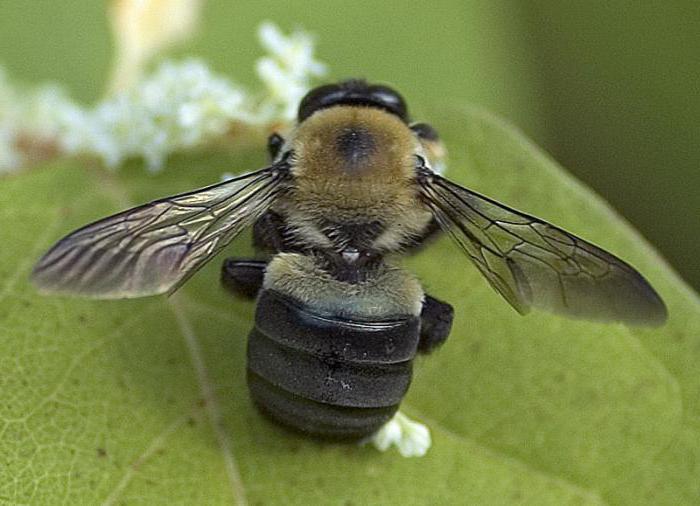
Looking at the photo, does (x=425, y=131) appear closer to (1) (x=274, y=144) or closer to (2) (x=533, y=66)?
(1) (x=274, y=144)

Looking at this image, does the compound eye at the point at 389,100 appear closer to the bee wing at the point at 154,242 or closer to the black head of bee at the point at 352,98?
the black head of bee at the point at 352,98

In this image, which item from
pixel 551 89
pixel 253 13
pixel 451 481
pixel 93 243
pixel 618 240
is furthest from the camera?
pixel 551 89

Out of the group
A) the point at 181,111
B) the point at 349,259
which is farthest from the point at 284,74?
the point at 349,259

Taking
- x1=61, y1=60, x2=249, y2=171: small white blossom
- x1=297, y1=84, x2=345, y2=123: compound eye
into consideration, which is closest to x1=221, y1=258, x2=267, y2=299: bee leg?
x1=297, y1=84, x2=345, y2=123: compound eye

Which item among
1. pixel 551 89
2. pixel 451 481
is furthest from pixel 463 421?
pixel 551 89

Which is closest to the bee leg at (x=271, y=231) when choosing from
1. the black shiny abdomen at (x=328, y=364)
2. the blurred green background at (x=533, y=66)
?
the black shiny abdomen at (x=328, y=364)

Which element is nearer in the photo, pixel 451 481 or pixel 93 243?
pixel 93 243

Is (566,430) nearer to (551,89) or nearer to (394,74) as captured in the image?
(394,74)
